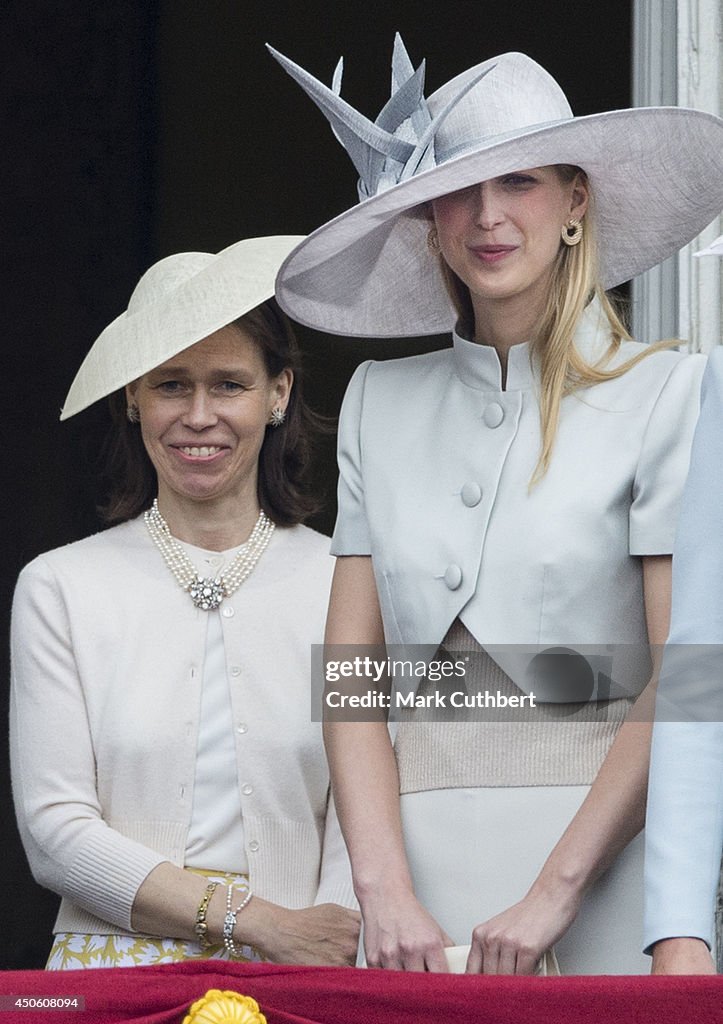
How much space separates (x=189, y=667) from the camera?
3049 millimetres

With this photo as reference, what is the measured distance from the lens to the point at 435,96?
8.11 ft

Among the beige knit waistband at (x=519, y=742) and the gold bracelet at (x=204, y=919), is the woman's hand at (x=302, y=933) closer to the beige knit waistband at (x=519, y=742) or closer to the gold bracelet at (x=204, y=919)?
the gold bracelet at (x=204, y=919)

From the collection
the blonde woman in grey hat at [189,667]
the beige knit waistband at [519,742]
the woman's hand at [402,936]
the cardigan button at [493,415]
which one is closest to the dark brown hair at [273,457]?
the blonde woman in grey hat at [189,667]

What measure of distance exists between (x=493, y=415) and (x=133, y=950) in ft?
3.47

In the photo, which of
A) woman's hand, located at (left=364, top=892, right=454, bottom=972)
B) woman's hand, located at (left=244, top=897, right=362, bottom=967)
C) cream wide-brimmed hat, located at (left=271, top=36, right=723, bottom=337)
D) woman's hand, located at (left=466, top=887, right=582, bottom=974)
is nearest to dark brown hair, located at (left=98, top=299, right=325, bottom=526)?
cream wide-brimmed hat, located at (left=271, top=36, right=723, bottom=337)

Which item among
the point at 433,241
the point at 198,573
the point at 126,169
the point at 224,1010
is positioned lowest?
the point at 224,1010

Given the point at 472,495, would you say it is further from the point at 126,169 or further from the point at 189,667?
the point at 126,169

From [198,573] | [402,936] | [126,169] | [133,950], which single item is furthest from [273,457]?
[126,169]

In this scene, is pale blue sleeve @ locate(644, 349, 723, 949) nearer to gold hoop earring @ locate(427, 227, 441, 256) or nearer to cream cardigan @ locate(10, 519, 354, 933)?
gold hoop earring @ locate(427, 227, 441, 256)

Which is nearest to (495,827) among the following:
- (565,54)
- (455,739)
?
(455,739)

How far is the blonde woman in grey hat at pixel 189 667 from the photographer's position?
9.47 ft

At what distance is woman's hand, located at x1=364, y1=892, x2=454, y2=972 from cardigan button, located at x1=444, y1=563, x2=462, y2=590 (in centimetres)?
38

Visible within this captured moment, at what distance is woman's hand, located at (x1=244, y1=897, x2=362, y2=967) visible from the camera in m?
2.81

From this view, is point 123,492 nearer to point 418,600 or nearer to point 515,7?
point 418,600
